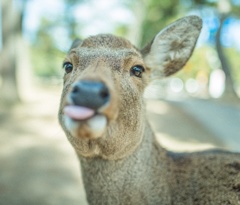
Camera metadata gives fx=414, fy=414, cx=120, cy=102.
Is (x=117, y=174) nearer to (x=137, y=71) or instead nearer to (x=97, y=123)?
(x=137, y=71)

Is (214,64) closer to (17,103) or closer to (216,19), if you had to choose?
(216,19)

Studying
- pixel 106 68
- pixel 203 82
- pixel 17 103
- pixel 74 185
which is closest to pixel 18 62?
pixel 17 103

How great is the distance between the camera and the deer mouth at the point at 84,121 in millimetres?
2887

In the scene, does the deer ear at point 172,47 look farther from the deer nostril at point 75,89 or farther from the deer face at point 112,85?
the deer nostril at point 75,89

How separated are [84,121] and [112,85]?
1.37 ft

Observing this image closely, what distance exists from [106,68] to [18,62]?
12.5 metres

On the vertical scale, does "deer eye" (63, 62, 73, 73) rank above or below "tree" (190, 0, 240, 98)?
above

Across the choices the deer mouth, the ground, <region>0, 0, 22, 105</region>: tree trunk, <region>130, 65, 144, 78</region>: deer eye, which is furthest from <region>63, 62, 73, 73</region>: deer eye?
<region>0, 0, 22, 105</region>: tree trunk

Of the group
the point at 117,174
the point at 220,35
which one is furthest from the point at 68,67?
the point at 220,35

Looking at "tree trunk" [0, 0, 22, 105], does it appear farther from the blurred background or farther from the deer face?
the deer face

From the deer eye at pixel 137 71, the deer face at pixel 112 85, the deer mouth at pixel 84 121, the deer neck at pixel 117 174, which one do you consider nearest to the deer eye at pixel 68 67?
the deer face at pixel 112 85

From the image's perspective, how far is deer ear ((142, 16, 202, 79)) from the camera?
466 cm

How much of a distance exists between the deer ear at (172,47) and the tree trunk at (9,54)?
34.5 feet

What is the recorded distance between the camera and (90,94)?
2.86m
